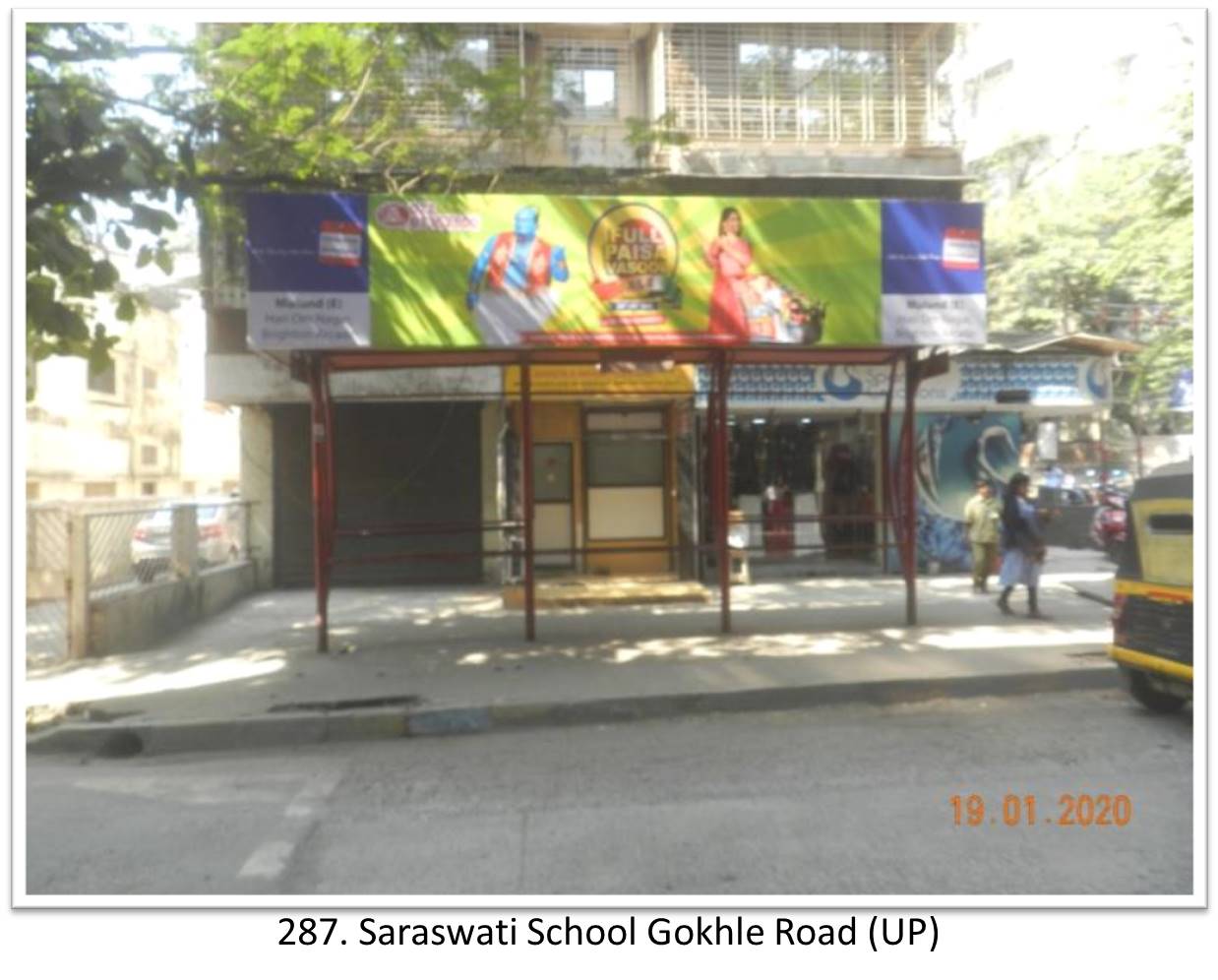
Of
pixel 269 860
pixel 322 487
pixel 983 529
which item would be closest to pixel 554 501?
pixel 322 487

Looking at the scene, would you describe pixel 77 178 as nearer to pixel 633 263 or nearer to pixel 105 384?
pixel 633 263

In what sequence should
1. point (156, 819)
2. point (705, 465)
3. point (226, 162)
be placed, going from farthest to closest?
point (705, 465) < point (226, 162) < point (156, 819)

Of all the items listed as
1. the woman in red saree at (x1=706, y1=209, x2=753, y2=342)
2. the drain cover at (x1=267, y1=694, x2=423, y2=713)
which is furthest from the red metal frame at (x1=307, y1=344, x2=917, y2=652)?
the drain cover at (x1=267, y1=694, x2=423, y2=713)

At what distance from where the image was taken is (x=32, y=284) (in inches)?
259

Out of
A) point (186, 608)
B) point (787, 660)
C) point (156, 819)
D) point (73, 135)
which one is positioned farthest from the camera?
point (186, 608)

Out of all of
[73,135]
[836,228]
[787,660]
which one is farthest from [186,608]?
[836,228]

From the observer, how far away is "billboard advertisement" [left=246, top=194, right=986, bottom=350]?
8344 mm

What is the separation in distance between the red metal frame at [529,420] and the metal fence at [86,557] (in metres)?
2.02

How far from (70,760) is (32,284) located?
3156 millimetres

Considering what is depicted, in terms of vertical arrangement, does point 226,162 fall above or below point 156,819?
above

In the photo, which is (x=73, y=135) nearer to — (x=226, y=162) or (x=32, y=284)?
(x=32, y=284)

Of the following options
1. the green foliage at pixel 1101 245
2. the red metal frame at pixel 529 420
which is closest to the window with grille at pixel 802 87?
the green foliage at pixel 1101 245

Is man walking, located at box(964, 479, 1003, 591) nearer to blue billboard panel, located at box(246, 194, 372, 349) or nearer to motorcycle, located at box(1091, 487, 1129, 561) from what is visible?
motorcycle, located at box(1091, 487, 1129, 561)

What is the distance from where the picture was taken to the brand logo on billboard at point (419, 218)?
849 cm
